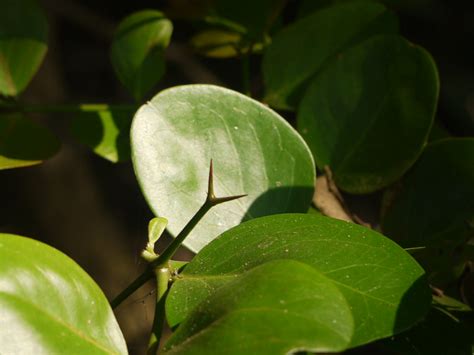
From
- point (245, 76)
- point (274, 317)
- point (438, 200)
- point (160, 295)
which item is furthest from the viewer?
point (245, 76)

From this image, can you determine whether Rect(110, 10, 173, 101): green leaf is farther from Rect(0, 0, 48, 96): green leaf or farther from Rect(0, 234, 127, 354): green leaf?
Rect(0, 234, 127, 354): green leaf

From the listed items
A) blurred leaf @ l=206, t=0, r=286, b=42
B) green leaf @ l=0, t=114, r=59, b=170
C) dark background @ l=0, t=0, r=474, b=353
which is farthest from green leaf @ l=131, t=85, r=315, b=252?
A: dark background @ l=0, t=0, r=474, b=353

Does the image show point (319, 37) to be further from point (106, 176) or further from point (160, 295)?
point (106, 176)

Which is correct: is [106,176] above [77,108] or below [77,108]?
below

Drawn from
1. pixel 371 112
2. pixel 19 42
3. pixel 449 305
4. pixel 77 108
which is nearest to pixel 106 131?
pixel 77 108

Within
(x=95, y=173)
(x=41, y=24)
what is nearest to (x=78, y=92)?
(x=95, y=173)

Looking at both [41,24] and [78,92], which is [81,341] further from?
[78,92]
